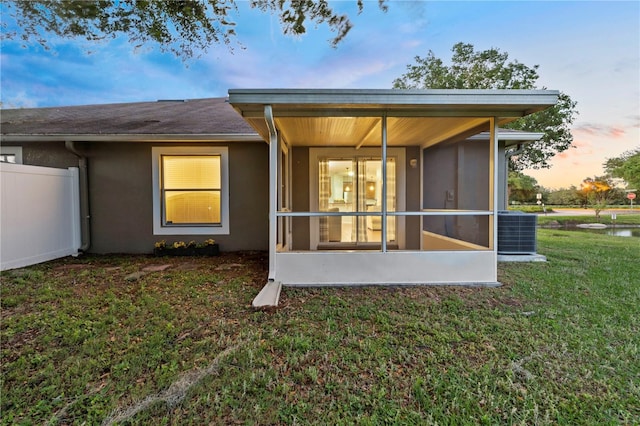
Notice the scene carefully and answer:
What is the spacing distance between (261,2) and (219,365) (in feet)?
25.9

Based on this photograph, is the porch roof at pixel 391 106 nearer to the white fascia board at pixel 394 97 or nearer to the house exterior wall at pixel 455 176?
the white fascia board at pixel 394 97

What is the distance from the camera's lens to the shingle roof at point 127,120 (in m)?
5.85

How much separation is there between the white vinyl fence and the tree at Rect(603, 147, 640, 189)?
106 feet

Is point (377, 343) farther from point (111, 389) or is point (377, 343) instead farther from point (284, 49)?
point (284, 49)

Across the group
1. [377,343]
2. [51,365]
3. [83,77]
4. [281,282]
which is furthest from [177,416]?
[83,77]

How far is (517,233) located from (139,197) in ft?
25.2

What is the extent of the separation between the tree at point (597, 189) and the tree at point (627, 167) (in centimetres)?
101

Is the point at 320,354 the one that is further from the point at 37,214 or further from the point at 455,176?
the point at 37,214

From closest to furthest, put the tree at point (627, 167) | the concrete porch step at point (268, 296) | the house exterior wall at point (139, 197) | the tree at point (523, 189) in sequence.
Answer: the concrete porch step at point (268, 296) < the house exterior wall at point (139, 197) < the tree at point (627, 167) < the tree at point (523, 189)

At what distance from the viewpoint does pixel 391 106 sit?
374cm

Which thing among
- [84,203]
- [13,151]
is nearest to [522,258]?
[84,203]

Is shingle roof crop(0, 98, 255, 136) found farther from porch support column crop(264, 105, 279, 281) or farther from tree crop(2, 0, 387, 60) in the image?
porch support column crop(264, 105, 279, 281)

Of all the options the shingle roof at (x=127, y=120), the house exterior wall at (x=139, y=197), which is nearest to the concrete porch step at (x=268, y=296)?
the house exterior wall at (x=139, y=197)

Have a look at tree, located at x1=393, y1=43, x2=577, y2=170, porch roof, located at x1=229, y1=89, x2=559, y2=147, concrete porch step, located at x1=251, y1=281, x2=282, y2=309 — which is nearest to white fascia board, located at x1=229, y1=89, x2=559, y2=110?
porch roof, located at x1=229, y1=89, x2=559, y2=147
